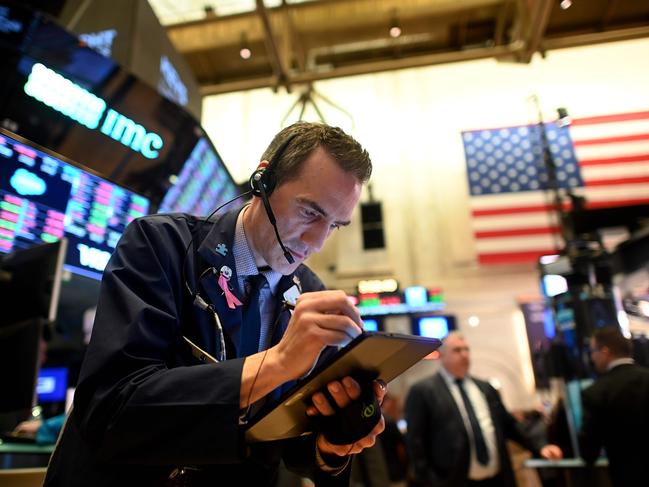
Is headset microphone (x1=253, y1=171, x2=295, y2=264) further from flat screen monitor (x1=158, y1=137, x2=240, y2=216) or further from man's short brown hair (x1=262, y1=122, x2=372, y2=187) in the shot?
flat screen monitor (x1=158, y1=137, x2=240, y2=216)

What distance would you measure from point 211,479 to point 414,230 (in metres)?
8.80

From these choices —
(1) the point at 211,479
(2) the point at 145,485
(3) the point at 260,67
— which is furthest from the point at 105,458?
(3) the point at 260,67

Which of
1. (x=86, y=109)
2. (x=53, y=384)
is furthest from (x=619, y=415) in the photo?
(x=53, y=384)

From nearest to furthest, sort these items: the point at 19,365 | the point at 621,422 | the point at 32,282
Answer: the point at 19,365, the point at 32,282, the point at 621,422

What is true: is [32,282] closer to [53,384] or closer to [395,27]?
[53,384]

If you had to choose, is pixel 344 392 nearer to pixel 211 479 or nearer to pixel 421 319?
pixel 211 479

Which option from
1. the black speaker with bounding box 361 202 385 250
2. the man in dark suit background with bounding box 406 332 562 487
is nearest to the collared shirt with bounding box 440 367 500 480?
the man in dark suit background with bounding box 406 332 562 487

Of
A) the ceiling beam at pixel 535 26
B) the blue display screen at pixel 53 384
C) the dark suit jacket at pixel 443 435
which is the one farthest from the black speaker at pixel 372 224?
the blue display screen at pixel 53 384

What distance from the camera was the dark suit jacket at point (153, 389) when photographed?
926 millimetres

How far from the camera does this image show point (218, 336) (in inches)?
46.6

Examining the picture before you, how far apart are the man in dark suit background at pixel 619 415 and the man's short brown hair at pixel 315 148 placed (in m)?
3.66

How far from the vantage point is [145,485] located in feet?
3.31

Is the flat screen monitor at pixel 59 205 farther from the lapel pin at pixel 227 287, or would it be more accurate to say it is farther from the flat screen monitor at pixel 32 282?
the lapel pin at pixel 227 287

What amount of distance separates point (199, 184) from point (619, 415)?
383cm
